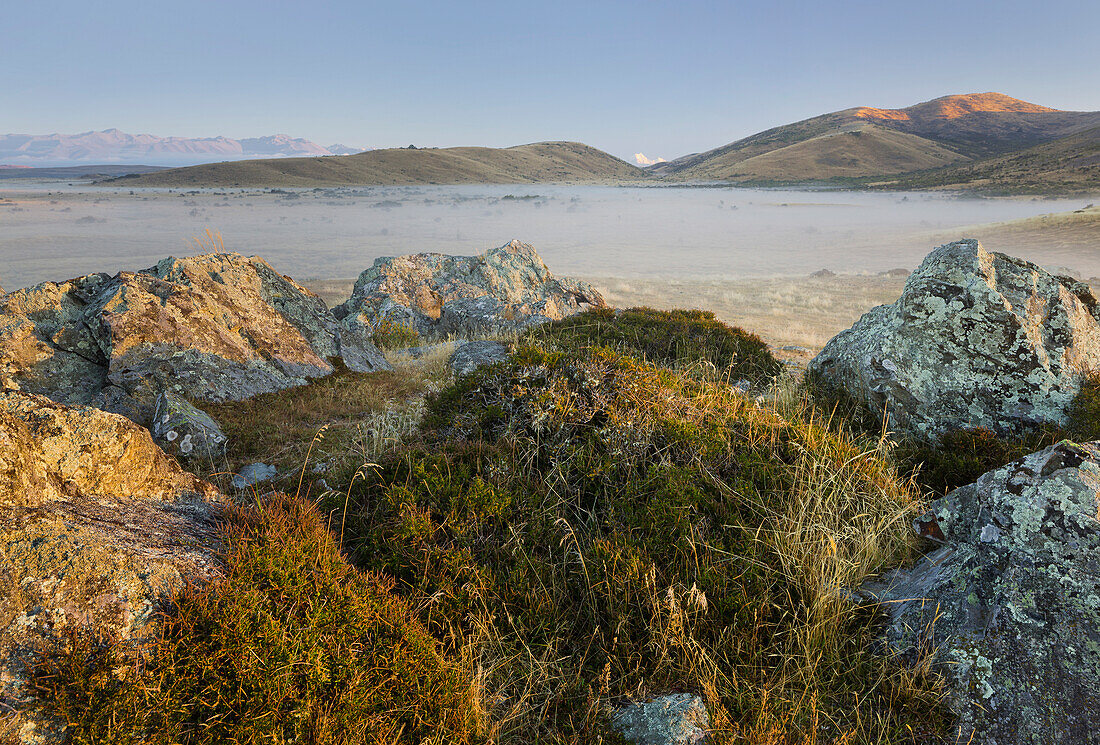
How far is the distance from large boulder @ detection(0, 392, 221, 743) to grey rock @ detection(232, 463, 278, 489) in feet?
4.85

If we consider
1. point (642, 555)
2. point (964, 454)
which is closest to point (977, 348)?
point (964, 454)

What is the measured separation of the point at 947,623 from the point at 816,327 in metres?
17.3

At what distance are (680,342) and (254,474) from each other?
22.3 ft

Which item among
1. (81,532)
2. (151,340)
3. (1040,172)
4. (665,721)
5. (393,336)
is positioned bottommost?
(665,721)

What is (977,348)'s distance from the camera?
585 centimetres

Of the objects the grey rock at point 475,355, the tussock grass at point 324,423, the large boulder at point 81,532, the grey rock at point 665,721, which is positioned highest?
the large boulder at point 81,532

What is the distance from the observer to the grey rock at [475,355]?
9.77 meters

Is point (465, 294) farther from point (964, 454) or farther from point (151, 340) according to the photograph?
point (964, 454)

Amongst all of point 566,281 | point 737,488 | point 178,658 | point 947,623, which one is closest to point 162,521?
point 178,658

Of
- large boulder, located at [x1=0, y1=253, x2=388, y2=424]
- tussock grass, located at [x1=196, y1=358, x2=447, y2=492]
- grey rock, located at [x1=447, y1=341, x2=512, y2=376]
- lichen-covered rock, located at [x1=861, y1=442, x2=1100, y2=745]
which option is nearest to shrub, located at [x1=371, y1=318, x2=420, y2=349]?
grey rock, located at [x1=447, y1=341, x2=512, y2=376]

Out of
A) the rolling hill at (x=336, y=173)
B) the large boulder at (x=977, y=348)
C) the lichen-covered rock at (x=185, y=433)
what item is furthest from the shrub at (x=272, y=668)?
the rolling hill at (x=336, y=173)

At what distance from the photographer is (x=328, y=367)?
29.9 ft

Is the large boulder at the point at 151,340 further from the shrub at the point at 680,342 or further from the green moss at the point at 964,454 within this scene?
the green moss at the point at 964,454

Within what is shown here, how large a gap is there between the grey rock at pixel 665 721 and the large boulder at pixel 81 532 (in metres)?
2.14
